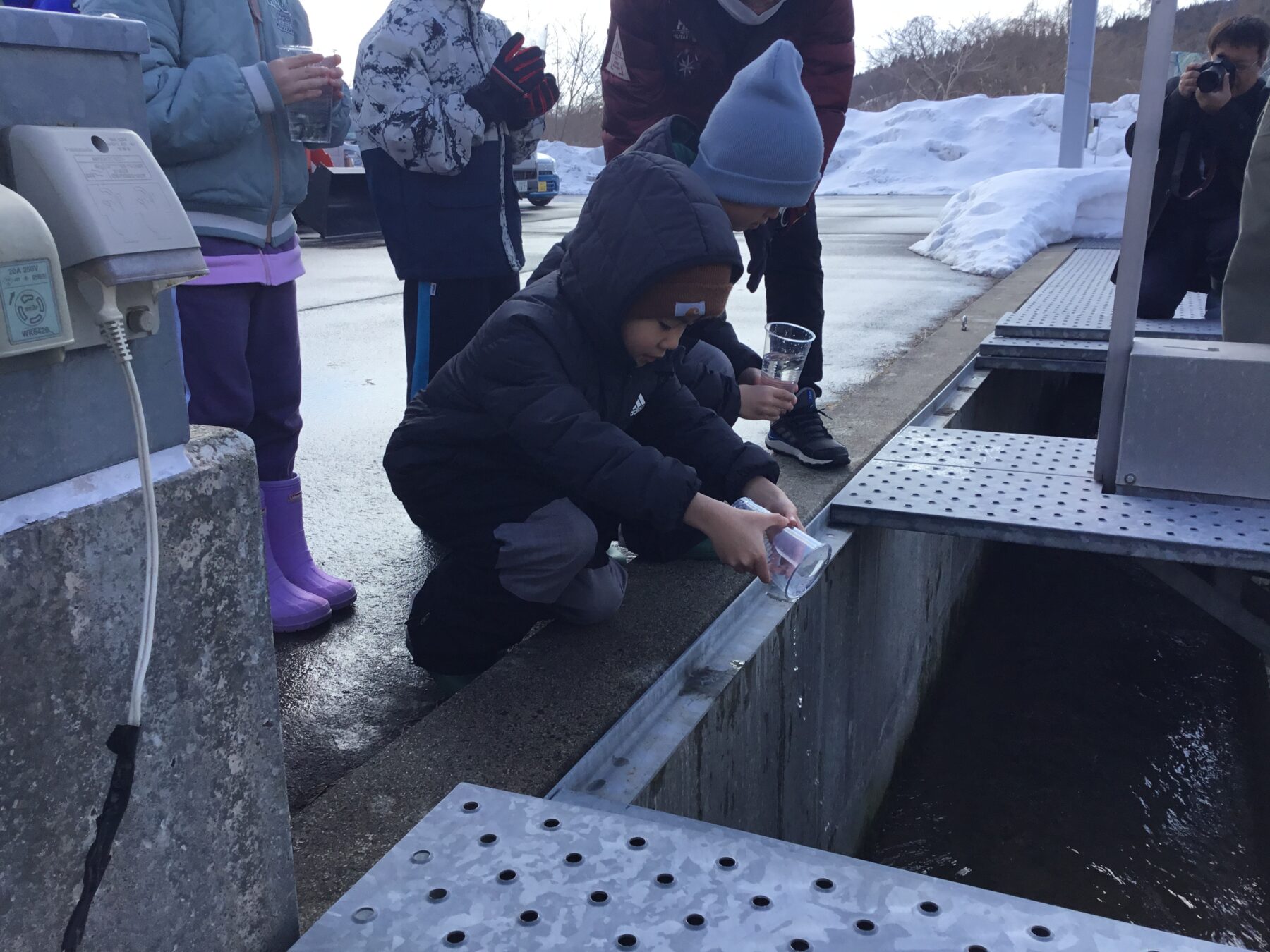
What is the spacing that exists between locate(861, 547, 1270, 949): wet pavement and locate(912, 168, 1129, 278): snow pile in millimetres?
5071

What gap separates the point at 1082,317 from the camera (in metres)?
5.22

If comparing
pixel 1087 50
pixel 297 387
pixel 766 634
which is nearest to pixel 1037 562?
pixel 766 634

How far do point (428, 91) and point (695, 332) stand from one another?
1028 millimetres

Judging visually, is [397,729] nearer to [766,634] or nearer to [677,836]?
[766,634]

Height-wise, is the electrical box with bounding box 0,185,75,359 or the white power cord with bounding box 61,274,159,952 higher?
the electrical box with bounding box 0,185,75,359

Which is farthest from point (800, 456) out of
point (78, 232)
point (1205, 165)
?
point (1205, 165)

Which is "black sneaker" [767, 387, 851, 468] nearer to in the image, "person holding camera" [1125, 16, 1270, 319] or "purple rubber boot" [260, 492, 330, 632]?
"purple rubber boot" [260, 492, 330, 632]

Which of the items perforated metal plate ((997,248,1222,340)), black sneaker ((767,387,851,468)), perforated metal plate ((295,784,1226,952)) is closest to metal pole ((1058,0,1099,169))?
perforated metal plate ((997,248,1222,340))

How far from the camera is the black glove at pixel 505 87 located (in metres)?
2.95

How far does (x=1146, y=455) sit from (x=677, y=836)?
2.11 meters

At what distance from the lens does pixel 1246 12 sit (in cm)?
527

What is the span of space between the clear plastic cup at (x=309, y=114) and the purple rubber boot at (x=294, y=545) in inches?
31.0

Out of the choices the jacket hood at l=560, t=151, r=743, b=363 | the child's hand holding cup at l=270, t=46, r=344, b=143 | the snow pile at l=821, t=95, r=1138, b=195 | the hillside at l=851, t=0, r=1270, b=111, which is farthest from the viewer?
the hillside at l=851, t=0, r=1270, b=111

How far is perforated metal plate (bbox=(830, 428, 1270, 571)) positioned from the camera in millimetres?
2652
